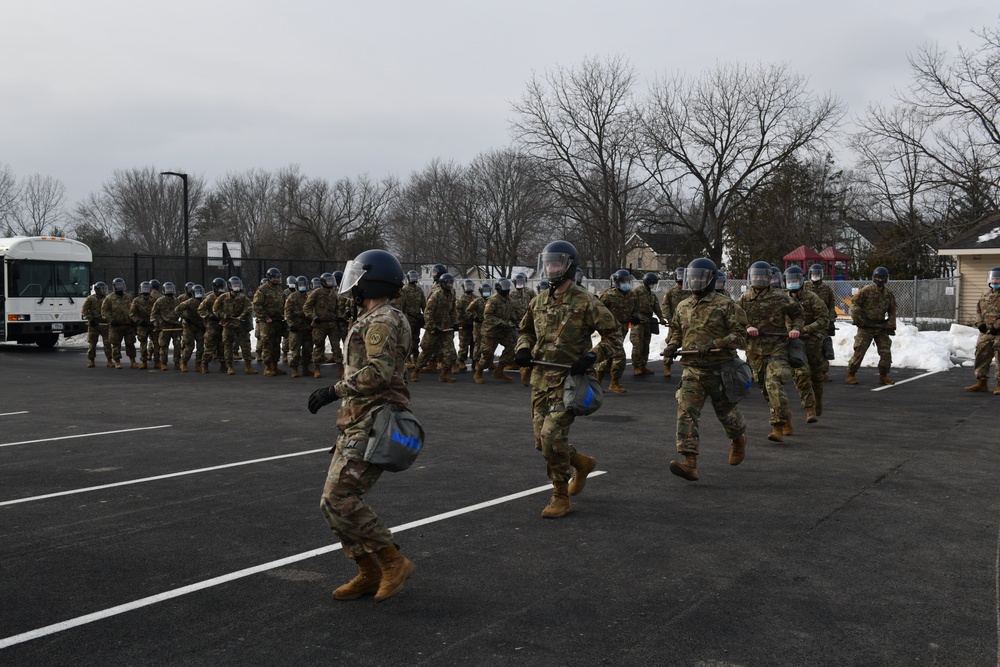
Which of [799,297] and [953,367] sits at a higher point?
[799,297]

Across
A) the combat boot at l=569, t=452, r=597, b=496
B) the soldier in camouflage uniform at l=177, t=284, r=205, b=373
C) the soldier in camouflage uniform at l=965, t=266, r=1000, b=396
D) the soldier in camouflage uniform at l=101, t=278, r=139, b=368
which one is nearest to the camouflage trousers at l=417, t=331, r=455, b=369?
the soldier in camouflage uniform at l=177, t=284, r=205, b=373

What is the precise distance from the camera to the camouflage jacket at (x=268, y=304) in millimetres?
18656

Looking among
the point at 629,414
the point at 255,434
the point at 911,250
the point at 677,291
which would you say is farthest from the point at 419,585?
the point at 911,250

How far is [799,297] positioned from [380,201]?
58.1 metres

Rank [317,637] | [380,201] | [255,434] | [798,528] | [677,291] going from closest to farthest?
[317,637], [798,528], [255,434], [677,291], [380,201]

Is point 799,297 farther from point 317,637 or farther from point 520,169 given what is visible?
point 520,169

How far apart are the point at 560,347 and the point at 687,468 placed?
1.79m

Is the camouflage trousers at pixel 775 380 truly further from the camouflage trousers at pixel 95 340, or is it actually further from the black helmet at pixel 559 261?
the camouflage trousers at pixel 95 340

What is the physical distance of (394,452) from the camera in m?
4.67

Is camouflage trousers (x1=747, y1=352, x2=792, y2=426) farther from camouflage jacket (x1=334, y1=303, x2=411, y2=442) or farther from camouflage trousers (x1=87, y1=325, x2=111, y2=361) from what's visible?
camouflage trousers (x1=87, y1=325, x2=111, y2=361)

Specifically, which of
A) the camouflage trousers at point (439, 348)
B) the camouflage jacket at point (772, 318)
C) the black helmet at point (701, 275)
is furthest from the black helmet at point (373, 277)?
the camouflage trousers at point (439, 348)

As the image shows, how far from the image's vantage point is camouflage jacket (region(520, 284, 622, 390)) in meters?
6.93

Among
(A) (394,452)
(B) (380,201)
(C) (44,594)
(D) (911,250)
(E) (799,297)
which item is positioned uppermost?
(B) (380,201)

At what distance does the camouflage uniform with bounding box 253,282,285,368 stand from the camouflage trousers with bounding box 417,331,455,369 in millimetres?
3180
